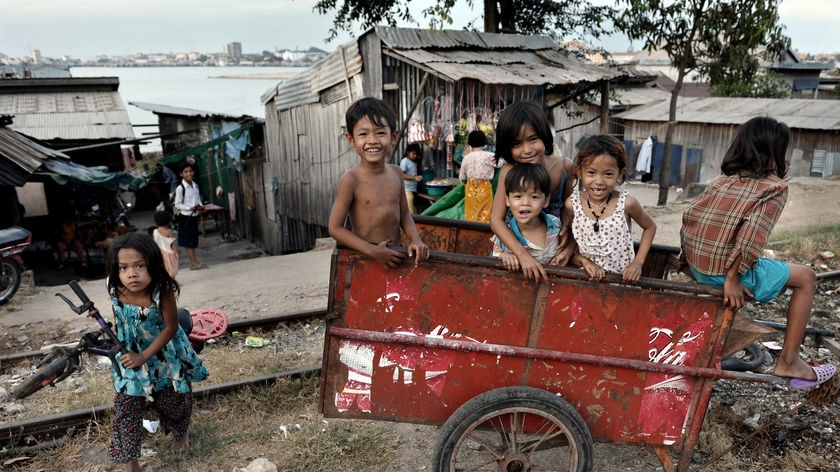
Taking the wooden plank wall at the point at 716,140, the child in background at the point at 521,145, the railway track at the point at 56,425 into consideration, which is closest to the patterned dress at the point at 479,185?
the railway track at the point at 56,425

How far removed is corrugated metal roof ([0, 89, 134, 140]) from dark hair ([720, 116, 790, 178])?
14.9 m

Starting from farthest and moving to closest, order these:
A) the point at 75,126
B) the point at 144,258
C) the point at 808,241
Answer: the point at 75,126
the point at 808,241
the point at 144,258

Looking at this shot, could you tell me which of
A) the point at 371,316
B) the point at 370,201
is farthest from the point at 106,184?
the point at 371,316

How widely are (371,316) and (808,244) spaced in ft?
23.7

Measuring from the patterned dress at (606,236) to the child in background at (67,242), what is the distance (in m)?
12.0

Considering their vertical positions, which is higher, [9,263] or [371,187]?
[371,187]

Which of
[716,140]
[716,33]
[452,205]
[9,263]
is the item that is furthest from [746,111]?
[9,263]

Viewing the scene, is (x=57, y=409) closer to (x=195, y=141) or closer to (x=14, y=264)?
(x=14, y=264)

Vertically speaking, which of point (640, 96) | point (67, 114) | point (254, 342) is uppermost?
point (640, 96)

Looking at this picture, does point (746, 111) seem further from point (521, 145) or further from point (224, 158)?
point (521, 145)

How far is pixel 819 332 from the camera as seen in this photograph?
14.3 ft

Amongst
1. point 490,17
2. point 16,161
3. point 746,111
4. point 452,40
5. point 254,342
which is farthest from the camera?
point 746,111

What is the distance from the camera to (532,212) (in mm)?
2797

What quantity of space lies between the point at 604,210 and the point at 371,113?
1.30 metres
